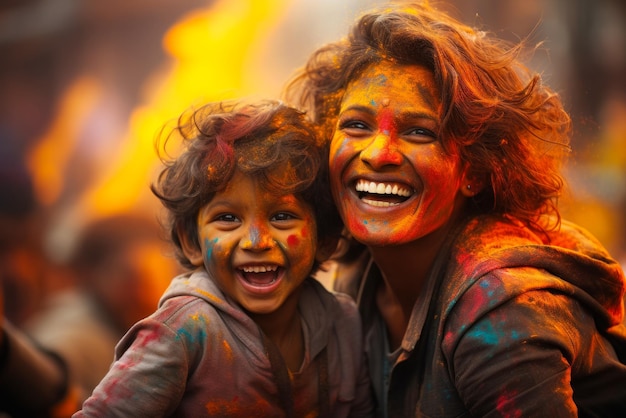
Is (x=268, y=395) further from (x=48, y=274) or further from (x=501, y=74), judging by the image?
(x=48, y=274)

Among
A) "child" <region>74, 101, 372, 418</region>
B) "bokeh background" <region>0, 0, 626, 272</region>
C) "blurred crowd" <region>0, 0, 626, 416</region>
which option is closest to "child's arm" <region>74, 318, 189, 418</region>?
"child" <region>74, 101, 372, 418</region>

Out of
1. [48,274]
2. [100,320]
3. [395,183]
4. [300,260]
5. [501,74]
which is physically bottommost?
[48,274]

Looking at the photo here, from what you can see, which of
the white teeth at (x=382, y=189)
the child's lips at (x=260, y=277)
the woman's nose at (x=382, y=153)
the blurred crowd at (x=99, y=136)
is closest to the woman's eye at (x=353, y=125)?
the woman's nose at (x=382, y=153)

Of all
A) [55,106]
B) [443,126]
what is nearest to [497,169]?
[443,126]

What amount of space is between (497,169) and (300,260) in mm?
847

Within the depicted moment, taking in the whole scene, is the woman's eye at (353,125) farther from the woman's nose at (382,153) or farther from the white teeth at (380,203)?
the white teeth at (380,203)

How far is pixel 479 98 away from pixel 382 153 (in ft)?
1.44

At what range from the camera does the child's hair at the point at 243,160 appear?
296 cm

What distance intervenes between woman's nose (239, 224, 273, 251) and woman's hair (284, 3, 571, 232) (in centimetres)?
59

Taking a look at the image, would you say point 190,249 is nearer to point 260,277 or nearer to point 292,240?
point 260,277

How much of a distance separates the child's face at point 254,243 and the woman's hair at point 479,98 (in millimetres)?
501

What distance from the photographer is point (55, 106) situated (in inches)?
481

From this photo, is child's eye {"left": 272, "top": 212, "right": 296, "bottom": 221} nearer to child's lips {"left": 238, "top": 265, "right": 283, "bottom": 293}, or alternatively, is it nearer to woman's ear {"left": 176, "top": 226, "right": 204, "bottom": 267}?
child's lips {"left": 238, "top": 265, "right": 283, "bottom": 293}

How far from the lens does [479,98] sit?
306cm
